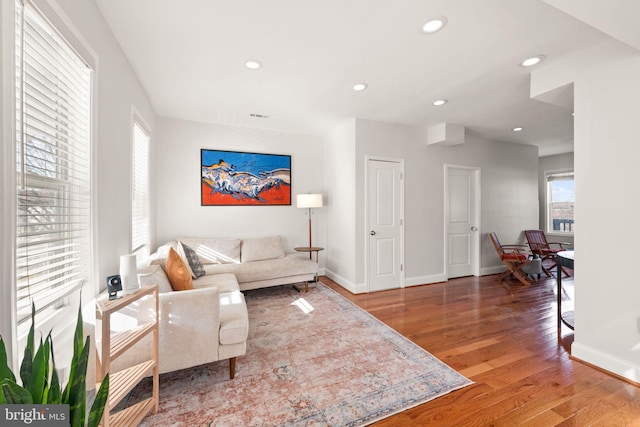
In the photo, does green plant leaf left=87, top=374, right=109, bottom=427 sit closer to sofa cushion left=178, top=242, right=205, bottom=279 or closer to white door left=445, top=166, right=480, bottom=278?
sofa cushion left=178, top=242, right=205, bottom=279

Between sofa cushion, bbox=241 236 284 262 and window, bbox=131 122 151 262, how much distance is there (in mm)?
1253

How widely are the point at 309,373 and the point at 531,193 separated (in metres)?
5.77

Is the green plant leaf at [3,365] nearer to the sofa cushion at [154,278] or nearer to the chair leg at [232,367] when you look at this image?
the sofa cushion at [154,278]

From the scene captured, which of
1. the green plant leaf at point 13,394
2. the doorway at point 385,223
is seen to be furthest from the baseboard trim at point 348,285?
the green plant leaf at point 13,394

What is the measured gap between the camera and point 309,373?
2000 millimetres

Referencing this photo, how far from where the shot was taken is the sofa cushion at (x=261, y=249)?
4008 millimetres

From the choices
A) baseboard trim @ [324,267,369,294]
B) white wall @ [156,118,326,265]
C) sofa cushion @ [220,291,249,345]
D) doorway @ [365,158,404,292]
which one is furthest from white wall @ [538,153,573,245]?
sofa cushion @ [220,291,249,345]

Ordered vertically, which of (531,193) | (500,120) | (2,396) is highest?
(500,120)

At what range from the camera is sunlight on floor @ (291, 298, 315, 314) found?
10.5 ft

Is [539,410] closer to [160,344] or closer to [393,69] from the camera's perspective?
[160,344]

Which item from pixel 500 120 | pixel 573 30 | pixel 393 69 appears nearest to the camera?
pixel 573 30

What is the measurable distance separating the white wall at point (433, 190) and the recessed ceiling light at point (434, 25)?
6.34 feet

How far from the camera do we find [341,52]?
223cm

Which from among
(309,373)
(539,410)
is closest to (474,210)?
(539,410)
